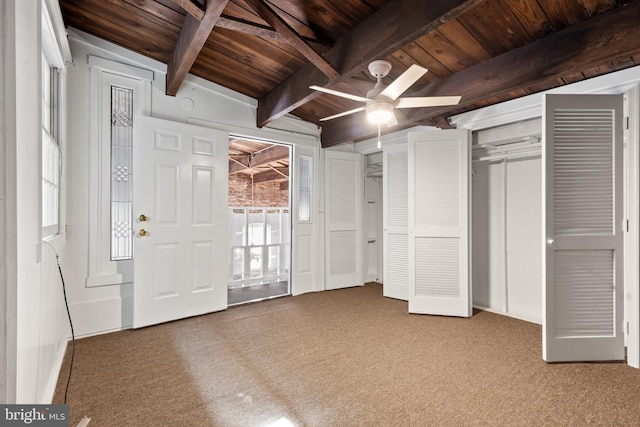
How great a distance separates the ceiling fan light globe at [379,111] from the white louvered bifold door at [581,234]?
4.02ft

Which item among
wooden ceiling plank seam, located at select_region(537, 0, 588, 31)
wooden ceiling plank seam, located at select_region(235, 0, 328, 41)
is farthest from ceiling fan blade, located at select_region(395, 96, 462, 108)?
wooden ceiling plank seam, located at select_region(235, 0, 328, 41)

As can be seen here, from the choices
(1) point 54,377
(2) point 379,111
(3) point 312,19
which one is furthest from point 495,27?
(1) point 54,377

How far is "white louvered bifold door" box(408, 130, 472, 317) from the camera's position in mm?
3510

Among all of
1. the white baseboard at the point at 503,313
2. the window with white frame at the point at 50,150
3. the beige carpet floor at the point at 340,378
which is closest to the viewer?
the beige carpet floor at the point at 340,378

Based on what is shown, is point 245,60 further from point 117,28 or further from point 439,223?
point 439,223

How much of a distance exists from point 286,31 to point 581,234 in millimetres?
2699

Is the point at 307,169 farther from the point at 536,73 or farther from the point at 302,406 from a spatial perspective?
the point at 302,406

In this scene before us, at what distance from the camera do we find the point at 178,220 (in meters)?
3.39

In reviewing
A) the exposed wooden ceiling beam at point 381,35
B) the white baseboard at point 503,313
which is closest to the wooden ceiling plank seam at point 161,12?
the exposed wooden ceiling beam at point 381,35

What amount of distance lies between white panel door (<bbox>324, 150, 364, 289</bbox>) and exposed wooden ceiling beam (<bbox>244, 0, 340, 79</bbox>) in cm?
226

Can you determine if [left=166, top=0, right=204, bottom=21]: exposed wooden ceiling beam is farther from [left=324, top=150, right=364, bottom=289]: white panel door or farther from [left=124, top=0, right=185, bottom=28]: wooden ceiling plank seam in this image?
[left=324, top=150, right=364, bottom=289]: white panel door

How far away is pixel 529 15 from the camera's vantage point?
2.14 meters

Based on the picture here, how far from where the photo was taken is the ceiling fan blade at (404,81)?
6.68 ft

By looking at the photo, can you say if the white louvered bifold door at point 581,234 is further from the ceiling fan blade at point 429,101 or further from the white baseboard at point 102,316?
the white baseboard at point 102,316
